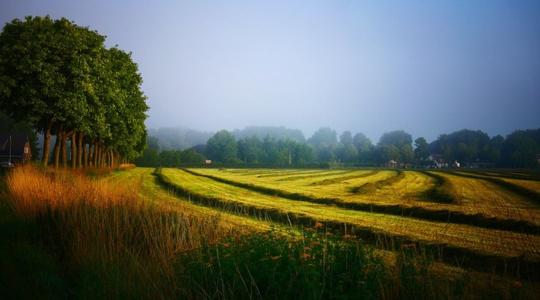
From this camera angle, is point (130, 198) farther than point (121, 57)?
No

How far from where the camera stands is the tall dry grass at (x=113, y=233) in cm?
698

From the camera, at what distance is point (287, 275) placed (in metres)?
5.94

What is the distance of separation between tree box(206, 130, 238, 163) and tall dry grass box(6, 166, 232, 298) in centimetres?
16299

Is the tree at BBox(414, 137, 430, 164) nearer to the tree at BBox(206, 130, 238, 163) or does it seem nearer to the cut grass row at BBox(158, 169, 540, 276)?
the tree at BBox(206, 130, 238, 163)

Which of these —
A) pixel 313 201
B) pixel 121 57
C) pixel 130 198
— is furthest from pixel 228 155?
pixel 130 198

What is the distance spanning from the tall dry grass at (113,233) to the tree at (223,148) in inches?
6417

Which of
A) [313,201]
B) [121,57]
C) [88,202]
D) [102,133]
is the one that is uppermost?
[121,57]

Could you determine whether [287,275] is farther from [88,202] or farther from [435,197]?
[435,197]

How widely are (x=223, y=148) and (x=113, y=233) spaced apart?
579ft

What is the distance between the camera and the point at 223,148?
185000mm

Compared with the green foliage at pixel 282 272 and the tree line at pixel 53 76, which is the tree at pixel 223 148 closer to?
the tree line at pixel 53 76

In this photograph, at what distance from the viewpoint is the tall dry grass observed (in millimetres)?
6984

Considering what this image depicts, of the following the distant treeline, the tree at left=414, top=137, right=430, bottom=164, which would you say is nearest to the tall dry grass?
the distant treeline

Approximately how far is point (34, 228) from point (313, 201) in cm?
1844
